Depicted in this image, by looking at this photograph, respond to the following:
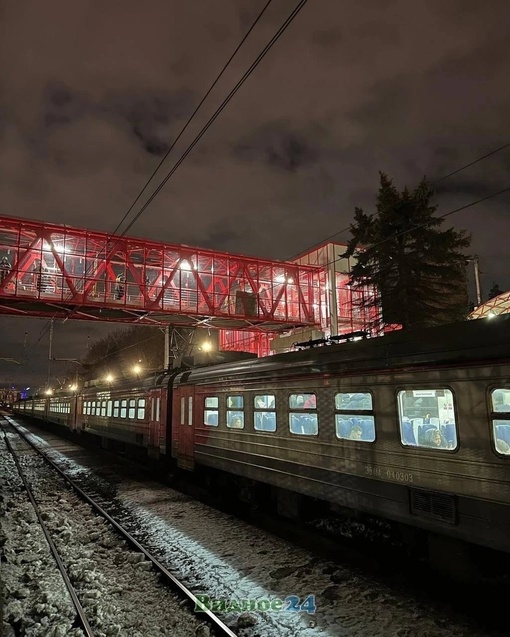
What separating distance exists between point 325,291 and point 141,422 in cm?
1991

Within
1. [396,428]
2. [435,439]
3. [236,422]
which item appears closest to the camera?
[435,439]

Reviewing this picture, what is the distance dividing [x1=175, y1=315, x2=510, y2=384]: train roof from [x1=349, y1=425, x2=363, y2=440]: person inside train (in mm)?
827

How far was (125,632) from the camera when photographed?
515 centimetres

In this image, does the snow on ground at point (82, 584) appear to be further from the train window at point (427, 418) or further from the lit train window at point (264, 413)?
the train window at point (427, 418)

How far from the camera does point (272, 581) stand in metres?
6.36

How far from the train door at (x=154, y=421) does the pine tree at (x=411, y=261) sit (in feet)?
41.8

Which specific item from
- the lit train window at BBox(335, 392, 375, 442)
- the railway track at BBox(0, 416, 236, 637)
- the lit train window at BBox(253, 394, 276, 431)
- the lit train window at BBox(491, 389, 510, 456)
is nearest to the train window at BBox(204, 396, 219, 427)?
the lit train window at BBox(253, 394, 276, 431)

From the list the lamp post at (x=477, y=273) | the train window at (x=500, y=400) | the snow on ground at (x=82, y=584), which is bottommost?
the snow on ground at (x=82, y=584)

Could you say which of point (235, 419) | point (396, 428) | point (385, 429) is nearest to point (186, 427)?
point (235, 419)

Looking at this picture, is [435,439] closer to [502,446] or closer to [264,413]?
[502,446]

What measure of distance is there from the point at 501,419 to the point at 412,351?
136 centimetres

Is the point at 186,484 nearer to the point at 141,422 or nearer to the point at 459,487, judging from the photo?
the point at 141,422

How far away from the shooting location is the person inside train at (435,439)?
218 inches

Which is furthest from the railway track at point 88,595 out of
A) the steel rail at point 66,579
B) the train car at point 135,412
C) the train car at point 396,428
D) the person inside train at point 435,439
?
the train car at point 135,412
